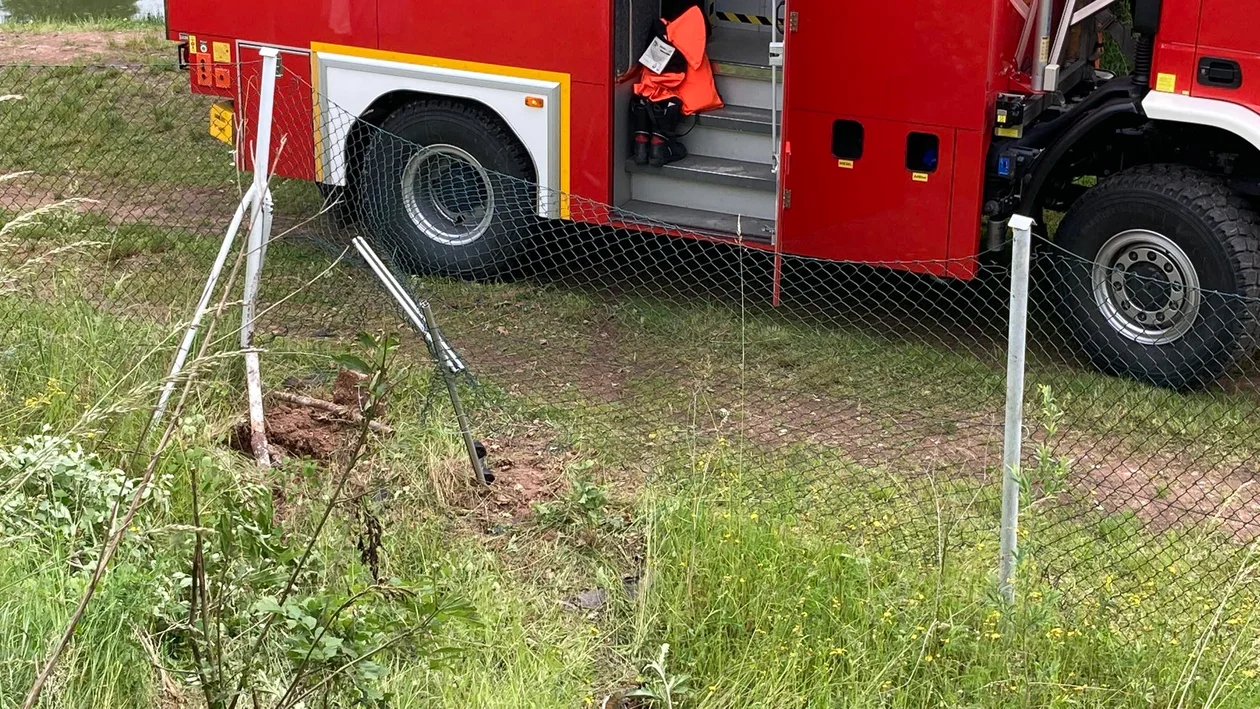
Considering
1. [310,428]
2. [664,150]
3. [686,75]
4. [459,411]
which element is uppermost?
[686,75]

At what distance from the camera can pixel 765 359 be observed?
6.81 m

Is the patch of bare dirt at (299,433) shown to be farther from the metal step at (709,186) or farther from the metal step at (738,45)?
the metal step at (738,45)

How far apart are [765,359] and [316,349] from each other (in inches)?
80.9

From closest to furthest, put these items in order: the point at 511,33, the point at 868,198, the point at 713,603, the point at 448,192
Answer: the point at 713,603 < the point at 868,198 < the point at 511,33 < the point at 448,192

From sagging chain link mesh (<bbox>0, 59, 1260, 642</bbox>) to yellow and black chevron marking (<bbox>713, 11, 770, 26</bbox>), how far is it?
1209mm

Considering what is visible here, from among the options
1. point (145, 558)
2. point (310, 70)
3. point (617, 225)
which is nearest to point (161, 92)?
point (310, 70)

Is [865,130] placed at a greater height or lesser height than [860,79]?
lesser

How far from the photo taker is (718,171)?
284 inches

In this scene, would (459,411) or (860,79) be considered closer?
(459,411)

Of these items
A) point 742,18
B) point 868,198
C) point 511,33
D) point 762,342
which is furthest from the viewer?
point 742,18

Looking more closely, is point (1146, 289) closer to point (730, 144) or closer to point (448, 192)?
point (730, 144)

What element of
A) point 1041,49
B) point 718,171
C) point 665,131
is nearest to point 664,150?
point 665,131

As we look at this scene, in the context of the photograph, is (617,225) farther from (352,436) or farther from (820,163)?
(352,436)

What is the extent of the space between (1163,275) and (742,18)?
2.56 m
